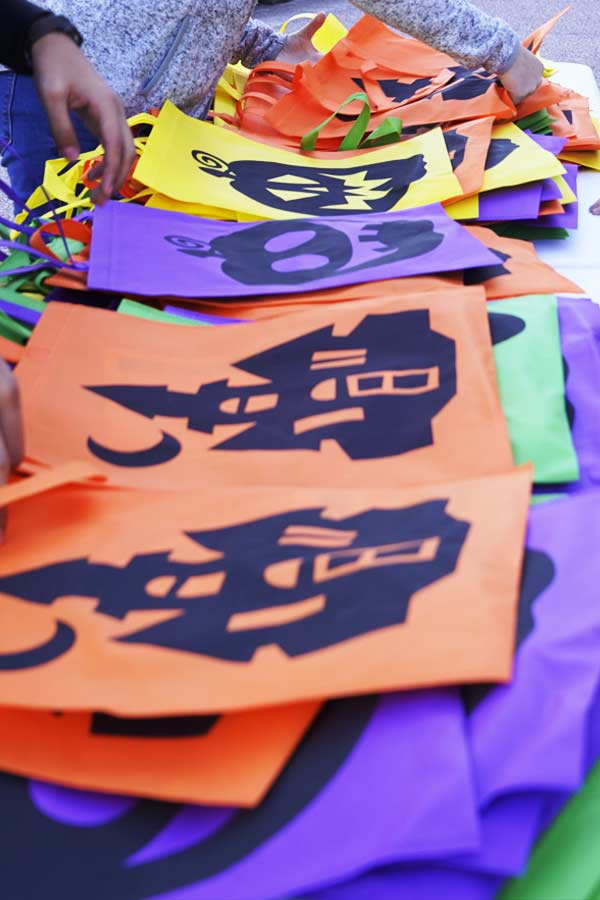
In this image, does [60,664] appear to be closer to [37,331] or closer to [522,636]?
A: [522,636]

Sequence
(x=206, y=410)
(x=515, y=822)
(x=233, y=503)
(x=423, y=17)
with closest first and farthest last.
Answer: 1. (x=515, y=822)
2. (x=233, y=503)
3. (x=206, y=410)
4. (x=423, y=17)

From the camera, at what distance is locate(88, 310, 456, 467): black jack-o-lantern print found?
541mm

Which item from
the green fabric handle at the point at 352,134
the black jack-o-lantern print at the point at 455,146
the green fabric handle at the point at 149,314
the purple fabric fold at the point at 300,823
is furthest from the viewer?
the green fabric handle at the point at 352,134

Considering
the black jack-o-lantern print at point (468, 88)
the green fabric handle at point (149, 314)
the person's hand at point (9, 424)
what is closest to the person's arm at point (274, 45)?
the black jack-o-lantern print at point (468, 88)

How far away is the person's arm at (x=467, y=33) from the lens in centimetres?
104

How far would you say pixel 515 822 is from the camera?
34 centimetres

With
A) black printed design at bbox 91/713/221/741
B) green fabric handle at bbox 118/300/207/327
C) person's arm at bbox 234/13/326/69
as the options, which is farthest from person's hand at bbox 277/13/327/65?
black printed design at bbox 91/713/221/741

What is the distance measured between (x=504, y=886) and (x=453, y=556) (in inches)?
5.4

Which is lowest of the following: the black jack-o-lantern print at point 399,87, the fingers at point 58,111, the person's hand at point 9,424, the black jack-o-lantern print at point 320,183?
the black jack-o-lantern print at point 320,183

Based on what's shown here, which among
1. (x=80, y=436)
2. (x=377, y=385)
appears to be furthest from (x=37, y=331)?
(x=377, y=385)

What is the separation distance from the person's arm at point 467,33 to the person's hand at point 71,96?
448mm

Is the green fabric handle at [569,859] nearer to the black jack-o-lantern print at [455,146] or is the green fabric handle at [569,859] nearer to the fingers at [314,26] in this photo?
the black jack-o-lantern print at [455,146]

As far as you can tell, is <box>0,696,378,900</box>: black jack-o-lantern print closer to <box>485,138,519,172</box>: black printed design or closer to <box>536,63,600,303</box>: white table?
<box>536,63,600,303</box>: white table

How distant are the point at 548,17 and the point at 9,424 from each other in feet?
11.1
